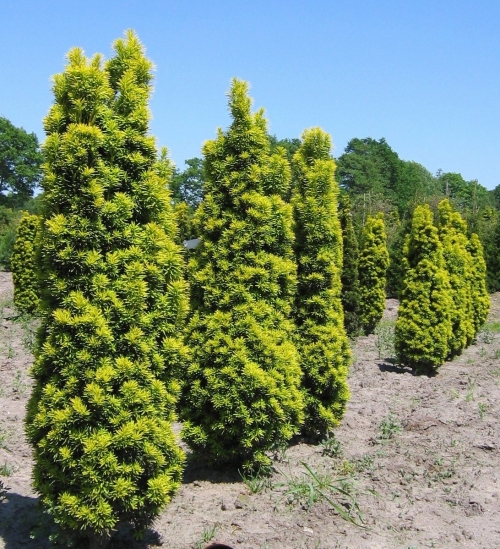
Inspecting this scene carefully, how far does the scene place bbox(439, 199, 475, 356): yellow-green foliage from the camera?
Answer: 1600 centimetres

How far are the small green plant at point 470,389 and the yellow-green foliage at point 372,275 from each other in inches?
318

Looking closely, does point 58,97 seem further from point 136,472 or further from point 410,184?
point 410,184

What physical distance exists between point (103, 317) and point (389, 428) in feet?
17.6

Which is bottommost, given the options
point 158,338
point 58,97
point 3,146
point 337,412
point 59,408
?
point 337,412

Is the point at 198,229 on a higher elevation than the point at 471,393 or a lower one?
higher

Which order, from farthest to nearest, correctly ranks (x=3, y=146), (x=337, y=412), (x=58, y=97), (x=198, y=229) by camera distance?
(x=3, y=146)
(x=337, y=412)
(x=198, y=229)
(x=58, y=97)

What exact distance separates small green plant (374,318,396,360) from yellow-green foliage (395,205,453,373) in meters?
1.60

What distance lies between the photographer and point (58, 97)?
4.89 m

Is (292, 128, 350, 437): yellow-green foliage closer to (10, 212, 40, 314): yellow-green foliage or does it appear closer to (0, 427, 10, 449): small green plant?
(0, 427, 10, 449): small green plant

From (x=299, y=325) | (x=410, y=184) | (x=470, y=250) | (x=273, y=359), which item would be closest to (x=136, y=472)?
(x=273, y=359)

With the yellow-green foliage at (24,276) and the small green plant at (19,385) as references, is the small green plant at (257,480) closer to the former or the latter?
the small green plant at (19,385)

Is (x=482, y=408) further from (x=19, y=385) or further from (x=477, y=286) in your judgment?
(x=477, y=286)

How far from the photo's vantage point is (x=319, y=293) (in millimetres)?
8469

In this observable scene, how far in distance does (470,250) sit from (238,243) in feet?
54.6
